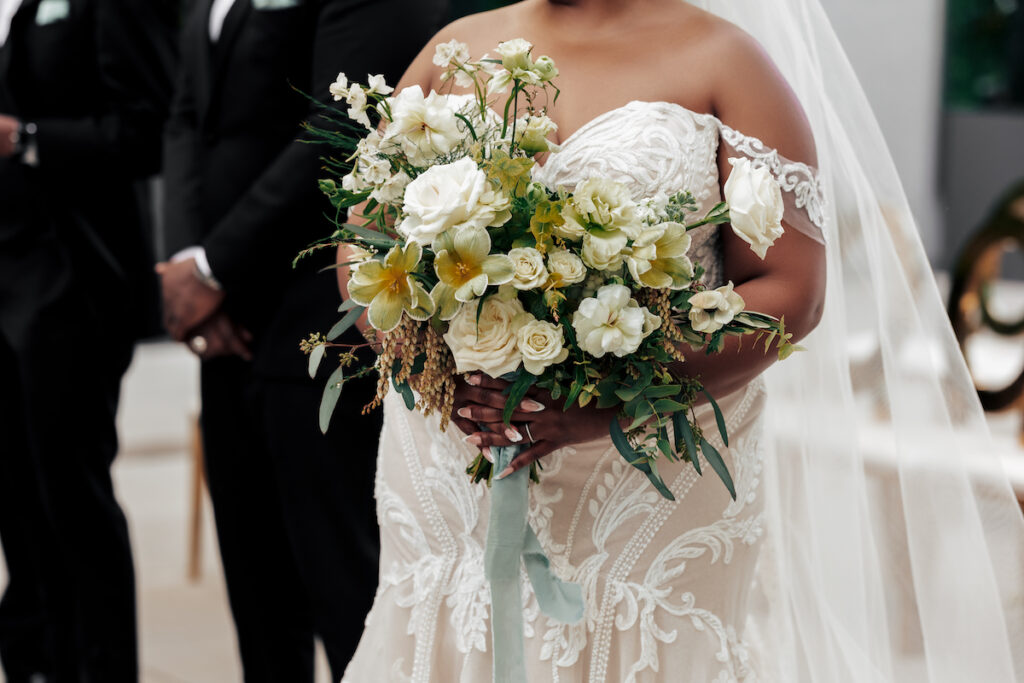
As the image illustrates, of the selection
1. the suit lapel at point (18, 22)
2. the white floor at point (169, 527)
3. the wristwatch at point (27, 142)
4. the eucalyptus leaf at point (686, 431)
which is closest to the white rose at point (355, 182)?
the eucalyptus leaf at point (686, 431)

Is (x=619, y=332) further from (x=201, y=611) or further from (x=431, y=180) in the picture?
(x=201, y=611)

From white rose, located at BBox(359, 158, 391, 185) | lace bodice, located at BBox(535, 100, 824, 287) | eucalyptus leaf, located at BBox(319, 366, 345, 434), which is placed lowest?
eucalyptus leaf, located at BBox(319, 366, 345, 434)

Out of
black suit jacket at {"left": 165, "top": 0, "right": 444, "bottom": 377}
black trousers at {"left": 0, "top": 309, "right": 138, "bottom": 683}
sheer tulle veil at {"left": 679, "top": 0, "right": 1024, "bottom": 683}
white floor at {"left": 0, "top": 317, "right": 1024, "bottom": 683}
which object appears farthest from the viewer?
white floor at {"left": 0, "top": 317, "right": 1024, "bottom": 683}

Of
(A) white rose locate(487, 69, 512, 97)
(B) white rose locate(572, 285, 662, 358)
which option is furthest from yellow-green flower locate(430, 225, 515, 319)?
(A) white rose locate(487, 69, 512, 97)

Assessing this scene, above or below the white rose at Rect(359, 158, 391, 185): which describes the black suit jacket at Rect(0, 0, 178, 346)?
below

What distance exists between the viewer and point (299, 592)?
2.74 meters

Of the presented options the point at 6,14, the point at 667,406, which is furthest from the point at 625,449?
the point at 6,14

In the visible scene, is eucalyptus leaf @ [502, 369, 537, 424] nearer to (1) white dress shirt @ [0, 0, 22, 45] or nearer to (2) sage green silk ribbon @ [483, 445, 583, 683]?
(2) sage green silk ribbon @ [483, 445, 583, 683]

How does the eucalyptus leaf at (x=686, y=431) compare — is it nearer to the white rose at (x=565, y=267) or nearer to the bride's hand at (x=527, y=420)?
the bride's hand at (x=527, y=420)

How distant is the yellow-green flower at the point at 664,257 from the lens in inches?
54.0

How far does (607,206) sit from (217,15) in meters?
1.46

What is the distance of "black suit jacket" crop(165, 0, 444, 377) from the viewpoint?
2.29 m

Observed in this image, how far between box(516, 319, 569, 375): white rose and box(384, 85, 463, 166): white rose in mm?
268

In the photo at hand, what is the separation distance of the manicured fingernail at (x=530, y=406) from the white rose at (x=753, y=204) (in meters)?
0.34
